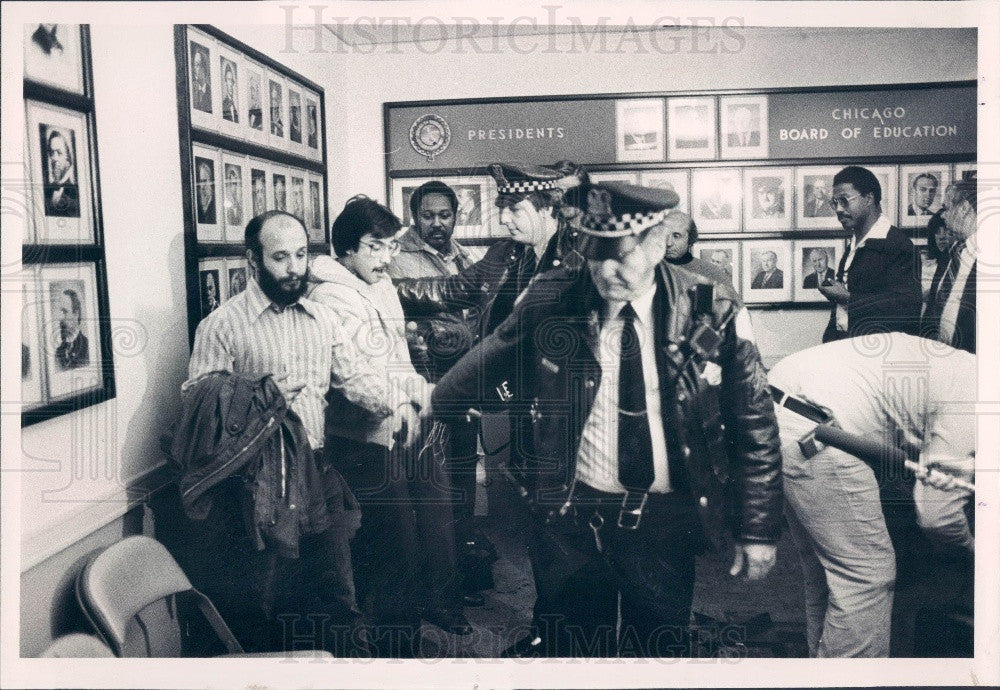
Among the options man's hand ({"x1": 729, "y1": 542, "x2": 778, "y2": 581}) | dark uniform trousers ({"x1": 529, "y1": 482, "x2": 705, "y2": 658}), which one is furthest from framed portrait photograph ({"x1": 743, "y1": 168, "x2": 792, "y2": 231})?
man's hand ({"x1": 729, "y1": 542, "x2": 778, "y2": 581})

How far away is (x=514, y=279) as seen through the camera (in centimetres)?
273

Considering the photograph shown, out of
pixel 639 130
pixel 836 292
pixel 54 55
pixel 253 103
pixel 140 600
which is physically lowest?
Answer: pixel 140 600

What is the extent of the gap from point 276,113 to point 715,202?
1425mm

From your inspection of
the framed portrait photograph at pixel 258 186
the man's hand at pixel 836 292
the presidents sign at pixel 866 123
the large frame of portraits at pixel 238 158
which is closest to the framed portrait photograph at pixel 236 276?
the large frame of portraits at pixel 238 158

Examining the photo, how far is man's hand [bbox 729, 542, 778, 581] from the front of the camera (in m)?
2.79

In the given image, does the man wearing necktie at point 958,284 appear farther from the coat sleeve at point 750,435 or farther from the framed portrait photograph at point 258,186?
the framed portrait photograph at point 258,186

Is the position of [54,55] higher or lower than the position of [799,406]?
higher

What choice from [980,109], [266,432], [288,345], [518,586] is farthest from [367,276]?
[980,109]

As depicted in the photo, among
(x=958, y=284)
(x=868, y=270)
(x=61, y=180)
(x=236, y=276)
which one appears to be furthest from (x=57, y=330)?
(x=958, y=284)

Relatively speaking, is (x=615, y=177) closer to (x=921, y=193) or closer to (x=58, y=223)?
(x=921, y=193)

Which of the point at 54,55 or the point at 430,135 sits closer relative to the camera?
the point at 54,55

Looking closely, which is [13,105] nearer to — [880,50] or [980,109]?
[880,50]

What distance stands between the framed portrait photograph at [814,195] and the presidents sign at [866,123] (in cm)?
5

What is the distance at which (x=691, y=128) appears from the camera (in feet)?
9.00
